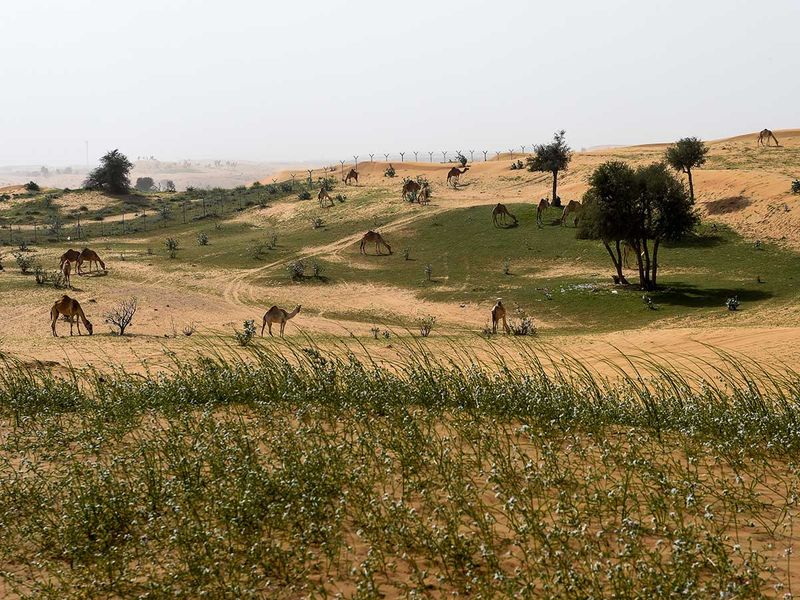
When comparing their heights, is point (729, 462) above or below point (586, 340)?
above

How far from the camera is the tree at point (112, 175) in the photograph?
75.4 meters

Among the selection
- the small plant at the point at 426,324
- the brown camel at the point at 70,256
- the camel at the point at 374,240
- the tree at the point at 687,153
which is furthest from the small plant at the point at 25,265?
the tree at the point at 687,153

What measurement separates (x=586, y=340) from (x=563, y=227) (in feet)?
80.1

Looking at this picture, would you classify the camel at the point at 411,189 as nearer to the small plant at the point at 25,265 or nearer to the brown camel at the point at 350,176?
the brown camel at the point at 350,176

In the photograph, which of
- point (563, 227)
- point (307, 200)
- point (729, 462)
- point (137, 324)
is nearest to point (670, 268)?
point (563, 227)

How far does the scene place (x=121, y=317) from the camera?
2494cm

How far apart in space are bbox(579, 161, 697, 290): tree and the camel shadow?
1.15 meters

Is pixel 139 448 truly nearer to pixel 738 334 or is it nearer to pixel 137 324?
pixel 738 334

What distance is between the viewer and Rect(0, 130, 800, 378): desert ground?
64.9ft

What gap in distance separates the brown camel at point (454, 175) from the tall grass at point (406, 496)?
55168 mm

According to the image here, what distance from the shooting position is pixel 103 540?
6297mm

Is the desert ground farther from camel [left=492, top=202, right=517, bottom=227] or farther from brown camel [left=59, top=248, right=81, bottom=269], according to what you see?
brown camel [left=59, top=248, right=81, bottom=269]

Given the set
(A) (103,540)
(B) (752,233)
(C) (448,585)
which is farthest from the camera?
(B) (752,233)

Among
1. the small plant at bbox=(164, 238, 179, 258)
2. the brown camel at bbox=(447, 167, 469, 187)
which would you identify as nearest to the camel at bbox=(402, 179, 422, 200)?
the brown camel at bbox=(447, 167, 469, 187)
